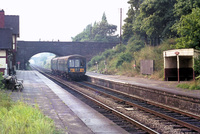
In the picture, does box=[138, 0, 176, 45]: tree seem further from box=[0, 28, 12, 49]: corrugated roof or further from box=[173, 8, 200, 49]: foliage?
box=[0, 28, 12, 49]: corrugated roof

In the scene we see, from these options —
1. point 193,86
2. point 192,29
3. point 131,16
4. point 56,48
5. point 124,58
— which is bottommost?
point 193,86

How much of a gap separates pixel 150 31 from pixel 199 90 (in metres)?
15.5

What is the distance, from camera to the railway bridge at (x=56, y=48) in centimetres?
5444

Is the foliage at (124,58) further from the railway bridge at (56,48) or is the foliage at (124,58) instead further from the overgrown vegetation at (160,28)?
the railway bridge at (56,48)

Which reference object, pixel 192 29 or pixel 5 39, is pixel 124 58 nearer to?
pixel 5 39

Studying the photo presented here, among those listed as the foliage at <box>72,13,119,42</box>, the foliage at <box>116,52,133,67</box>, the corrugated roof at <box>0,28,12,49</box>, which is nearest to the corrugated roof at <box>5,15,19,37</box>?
the corrugated roof at <box>0,28,12,49</box>

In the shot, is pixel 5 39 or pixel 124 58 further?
pixel 124 58

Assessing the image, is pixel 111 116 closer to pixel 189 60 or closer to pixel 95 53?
pixel 189 60

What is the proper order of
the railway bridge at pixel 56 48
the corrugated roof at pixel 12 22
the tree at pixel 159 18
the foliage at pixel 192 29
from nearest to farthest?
1. the foliage at pixel 192 29
2. the tree at pixel 159 18
3. the corrugated roof at pixel 12 22
4. the railway bridge at pixel 56 48

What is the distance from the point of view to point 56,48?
5553 centimetres

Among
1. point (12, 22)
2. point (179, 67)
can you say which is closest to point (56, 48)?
point (12, 22)

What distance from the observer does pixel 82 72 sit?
1261 inches

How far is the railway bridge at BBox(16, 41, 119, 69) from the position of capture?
54.4m

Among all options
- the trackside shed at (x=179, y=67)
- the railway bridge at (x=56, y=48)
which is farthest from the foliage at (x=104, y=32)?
the trackside shed at (x=179, y=67)
